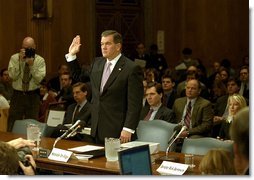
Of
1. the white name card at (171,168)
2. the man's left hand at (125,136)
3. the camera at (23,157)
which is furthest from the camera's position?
the man's left hand at (125,136)

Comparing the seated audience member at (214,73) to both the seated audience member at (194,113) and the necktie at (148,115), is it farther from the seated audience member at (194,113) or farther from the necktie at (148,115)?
the necktie at (148,115)

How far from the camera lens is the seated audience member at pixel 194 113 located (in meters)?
5.63

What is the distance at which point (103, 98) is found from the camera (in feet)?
14.1

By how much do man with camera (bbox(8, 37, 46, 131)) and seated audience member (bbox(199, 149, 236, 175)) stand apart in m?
3.79

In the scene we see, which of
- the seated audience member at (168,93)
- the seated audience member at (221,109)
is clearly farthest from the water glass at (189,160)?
Result: the seated audience member at (168,93)

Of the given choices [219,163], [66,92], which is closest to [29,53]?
[66,92]

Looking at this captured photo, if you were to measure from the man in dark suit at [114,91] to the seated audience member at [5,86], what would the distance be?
2.58 meters

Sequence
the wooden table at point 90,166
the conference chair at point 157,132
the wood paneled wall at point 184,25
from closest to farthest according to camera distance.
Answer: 1. the wooden table at point 90,166
2. the conference chair at point 157,132
3. the wood paneled wall at point 184,25

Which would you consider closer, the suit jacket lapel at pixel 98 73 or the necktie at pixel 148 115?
the suit jacket lapel at pixel 98 73

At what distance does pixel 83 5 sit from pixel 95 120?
523 cm

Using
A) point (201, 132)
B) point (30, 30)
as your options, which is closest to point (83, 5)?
point (30, 30)

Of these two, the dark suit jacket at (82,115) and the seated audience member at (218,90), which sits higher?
the seated audience member at (218,90)

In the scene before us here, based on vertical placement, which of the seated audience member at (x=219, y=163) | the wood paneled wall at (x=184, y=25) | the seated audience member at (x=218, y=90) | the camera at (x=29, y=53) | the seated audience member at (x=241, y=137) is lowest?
the seated audience member at (x=218, y=90)

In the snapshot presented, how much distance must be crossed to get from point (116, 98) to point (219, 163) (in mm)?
1950
